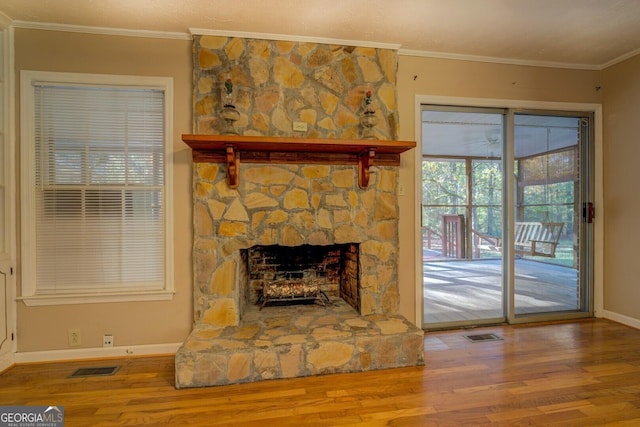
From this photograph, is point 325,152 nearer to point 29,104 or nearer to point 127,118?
point 127,118

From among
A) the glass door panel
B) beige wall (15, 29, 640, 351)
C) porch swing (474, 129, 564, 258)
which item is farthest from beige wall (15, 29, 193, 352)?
porch swing (474, 129, 564, 258)

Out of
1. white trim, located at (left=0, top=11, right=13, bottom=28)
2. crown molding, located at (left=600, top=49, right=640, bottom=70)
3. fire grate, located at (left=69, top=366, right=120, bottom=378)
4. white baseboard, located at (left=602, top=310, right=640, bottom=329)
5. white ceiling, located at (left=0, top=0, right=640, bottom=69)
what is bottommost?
fire grate, located at (left=69, top=366, right=120, bottom=378)

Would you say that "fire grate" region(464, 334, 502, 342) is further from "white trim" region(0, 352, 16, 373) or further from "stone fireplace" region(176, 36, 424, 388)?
"white trim" region(0, 352, 16, 373)

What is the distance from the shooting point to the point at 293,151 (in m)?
2.51

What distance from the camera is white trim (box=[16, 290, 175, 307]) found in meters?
2.36

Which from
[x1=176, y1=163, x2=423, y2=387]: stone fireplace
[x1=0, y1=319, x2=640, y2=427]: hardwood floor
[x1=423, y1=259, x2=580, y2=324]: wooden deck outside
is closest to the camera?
[x1=0, y1=319, x2=640, y2=427]: hardwood floor

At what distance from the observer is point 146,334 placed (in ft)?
8.16

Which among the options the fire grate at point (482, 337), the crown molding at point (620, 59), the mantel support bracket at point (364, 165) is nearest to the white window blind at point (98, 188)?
the mantel support bracket at point (364, 165)

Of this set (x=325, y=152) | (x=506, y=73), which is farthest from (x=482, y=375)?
(x=506, y=73)

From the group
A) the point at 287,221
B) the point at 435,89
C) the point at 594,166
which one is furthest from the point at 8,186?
the point at 594,166

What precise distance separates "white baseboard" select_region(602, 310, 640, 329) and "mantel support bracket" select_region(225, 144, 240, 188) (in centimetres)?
387

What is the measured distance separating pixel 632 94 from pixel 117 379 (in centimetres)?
499

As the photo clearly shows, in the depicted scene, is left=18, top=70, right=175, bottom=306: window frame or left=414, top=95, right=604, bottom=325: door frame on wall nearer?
left=18, top=70, right=175, bottom=306: window frame

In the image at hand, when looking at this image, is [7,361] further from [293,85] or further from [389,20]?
[389,20]
